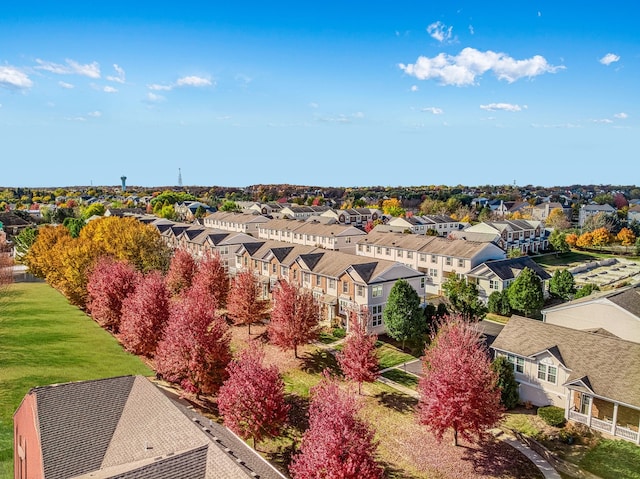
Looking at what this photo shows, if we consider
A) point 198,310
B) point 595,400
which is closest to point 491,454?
point 595,400

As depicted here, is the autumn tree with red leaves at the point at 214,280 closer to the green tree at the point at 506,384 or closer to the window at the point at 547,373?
the green tree at the point at 506,384

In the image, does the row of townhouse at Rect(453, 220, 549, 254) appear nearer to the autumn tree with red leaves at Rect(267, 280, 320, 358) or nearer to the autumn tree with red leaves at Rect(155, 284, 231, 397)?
the autumn tree with red leaves at Rect(267, 280, 320, 358)

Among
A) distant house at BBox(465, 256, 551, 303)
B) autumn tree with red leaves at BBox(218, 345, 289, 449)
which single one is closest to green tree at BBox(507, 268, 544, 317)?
distant house at BBox(465, 256, 551, 303)

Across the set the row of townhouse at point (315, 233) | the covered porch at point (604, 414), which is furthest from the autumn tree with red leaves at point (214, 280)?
the covered porch at point (604, 414)

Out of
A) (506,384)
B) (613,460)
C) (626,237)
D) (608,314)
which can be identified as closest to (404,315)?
(506,384)

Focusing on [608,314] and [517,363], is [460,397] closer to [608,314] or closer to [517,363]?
[517,363]

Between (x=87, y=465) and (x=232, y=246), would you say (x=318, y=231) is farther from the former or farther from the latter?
(x=87, y=465)

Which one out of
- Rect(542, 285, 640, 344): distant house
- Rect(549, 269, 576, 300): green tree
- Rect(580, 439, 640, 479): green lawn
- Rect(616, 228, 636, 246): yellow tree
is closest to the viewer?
Rect(580, 439, 640, 479): green lawn
